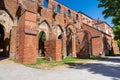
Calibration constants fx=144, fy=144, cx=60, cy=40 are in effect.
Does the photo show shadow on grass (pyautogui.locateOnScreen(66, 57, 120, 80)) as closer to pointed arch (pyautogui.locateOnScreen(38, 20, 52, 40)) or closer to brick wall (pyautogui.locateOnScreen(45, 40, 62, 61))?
brick wall (pyautogui.locateOnScreen(45, 40, 62, 61))

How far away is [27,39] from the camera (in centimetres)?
1245

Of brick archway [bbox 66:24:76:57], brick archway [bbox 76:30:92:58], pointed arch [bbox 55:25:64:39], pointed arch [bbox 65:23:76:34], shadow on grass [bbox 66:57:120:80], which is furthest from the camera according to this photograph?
brick archway [bbox 66:24:76:57]

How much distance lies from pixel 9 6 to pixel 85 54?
13.1 m

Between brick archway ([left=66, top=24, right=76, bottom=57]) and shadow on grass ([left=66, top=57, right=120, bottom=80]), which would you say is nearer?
shadow on grass ([left=66, top=57, right=120, bottom=80])

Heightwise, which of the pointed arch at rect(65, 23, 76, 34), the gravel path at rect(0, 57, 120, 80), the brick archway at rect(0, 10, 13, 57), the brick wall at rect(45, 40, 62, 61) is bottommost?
the gravel path at rect(0, 57, 120, 80)

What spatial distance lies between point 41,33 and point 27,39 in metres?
10.3

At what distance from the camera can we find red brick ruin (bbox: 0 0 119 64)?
12703 millimetres

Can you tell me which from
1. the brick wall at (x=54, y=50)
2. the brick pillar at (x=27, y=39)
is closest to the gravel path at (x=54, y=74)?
the brick pillar at (x=27, y=39)

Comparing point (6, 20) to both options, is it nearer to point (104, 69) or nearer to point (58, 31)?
point (58, 31)

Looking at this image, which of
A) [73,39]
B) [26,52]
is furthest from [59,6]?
[26,52]

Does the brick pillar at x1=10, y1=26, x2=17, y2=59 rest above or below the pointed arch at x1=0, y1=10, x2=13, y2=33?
below

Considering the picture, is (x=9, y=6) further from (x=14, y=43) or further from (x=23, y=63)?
→ (x=23, y=63)

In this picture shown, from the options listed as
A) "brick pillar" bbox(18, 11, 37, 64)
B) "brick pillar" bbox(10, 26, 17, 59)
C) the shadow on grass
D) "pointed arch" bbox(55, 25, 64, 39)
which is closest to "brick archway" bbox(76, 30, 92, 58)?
"pointed arch" bbox(55, 25, 64, 39)

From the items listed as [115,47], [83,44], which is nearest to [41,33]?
[83,44]
